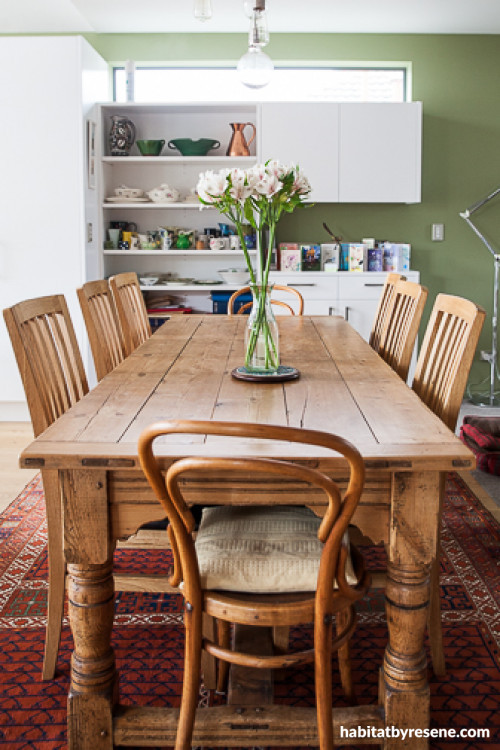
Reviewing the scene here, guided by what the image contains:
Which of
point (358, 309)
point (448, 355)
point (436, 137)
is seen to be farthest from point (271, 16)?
point (448, 355)

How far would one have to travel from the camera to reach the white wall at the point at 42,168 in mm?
4316

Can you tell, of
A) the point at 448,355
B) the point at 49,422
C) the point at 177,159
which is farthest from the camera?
the point at 177,159

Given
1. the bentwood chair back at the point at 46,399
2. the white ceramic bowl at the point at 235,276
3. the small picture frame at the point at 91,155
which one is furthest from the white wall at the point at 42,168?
the bentwood chair back at the point at 46,399

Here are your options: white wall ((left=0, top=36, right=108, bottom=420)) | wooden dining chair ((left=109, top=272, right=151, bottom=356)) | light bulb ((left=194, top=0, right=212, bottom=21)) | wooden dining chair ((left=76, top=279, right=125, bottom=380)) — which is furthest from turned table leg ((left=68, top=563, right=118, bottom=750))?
white wall ((left=0, top=36, right=108, bottom=420))

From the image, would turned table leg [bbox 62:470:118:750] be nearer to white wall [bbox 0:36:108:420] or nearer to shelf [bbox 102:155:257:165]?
white wall [bbox 0:36:108:420]

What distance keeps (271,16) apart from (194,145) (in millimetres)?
913

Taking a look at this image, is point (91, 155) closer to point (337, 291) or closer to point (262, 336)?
point (337, 291)

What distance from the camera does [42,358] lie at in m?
1.98

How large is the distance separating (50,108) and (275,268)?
1.72 m

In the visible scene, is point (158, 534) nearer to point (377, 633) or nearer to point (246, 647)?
point (246, 647)

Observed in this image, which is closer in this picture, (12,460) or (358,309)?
(12,460)

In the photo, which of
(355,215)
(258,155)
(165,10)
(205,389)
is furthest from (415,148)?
(205,389)

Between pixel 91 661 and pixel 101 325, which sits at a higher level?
pixel 101 325

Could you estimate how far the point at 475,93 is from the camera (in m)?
5.14
